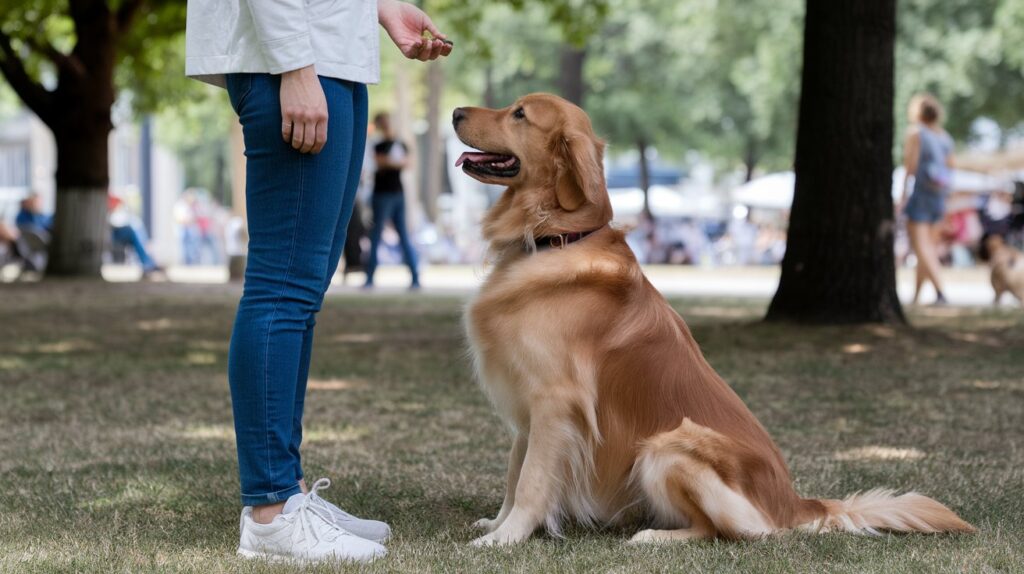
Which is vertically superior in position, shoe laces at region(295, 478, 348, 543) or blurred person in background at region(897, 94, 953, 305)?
blurred person in background at region(897, 94, 953, 305)

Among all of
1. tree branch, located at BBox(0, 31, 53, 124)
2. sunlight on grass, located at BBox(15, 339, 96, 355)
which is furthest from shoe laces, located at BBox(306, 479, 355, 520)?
tree branch, located at BBox(0, 31, 53, 124)

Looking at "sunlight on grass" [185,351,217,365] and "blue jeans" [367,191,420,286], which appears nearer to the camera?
"sunlight on grass" [185,351,217,365]

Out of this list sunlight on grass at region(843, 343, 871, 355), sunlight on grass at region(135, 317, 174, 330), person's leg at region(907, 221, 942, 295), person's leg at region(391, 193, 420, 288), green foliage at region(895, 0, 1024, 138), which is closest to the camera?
sunlight on grass at region(843, 343, 871, 355)

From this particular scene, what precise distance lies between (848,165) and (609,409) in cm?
564

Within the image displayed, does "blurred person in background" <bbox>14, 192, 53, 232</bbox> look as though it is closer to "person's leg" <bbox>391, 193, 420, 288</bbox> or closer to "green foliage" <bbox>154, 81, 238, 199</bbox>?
"green foliage" <bbox>154, 81, 238, 199</bbox>

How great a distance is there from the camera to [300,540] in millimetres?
3188

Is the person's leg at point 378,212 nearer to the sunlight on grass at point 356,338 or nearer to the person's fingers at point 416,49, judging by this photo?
the sunlight on grass at point 356,338

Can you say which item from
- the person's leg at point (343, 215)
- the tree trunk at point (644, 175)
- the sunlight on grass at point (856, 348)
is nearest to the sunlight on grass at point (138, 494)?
the person's leg at point (343, 215)

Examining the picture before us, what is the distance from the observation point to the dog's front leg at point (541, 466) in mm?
3508

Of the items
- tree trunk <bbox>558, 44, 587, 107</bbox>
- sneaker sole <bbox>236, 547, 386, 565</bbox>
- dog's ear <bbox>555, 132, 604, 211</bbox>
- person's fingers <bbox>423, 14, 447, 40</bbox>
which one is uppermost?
tree trunk <bbox>558, 44, 587, 107</bbox>

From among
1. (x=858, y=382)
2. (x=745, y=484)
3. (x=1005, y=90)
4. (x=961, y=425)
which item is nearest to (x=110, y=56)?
(x=858, y=382)

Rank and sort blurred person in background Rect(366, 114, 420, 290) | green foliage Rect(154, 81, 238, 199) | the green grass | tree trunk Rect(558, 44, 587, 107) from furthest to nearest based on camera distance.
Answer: tree trunk Rect(558, 44, 587, 107), green foliage Rect(154, 81, 238, 199), blurred person in background Rect(366, 114, 420, 290), the green grass

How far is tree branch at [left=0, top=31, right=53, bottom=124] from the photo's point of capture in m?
16.3

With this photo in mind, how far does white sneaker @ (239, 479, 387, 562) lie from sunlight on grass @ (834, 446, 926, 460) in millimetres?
2500
